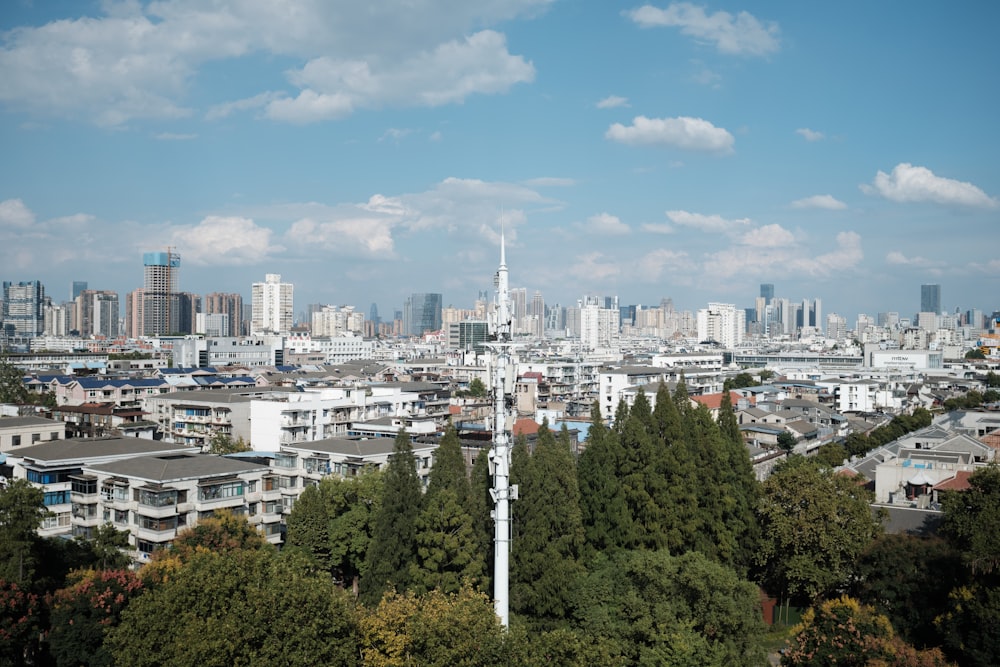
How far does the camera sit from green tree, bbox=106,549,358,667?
328 inches

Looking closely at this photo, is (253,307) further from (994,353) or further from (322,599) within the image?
(322,599)

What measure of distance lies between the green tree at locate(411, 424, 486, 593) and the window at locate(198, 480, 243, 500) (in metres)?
5.15

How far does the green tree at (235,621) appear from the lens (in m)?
8.34

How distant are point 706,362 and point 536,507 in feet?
169

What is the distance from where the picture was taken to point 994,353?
7381 centimetres

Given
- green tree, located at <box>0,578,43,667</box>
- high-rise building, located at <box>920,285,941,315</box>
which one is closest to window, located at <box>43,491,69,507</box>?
green tree, located at <box>0,578,43,667</box>

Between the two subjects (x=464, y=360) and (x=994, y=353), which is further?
(x=994, y=353)

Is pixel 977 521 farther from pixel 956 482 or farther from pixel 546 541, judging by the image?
pixel 546 541

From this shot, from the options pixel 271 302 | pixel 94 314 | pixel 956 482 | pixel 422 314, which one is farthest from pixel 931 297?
pixel 956 482

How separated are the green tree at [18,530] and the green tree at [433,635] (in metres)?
5.03

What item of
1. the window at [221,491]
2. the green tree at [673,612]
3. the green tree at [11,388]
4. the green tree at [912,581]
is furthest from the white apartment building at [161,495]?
the green tree at [11,388]

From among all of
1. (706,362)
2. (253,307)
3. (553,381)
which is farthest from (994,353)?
(253,307)

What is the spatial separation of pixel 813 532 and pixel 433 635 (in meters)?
8.18

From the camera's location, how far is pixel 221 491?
15477mm
